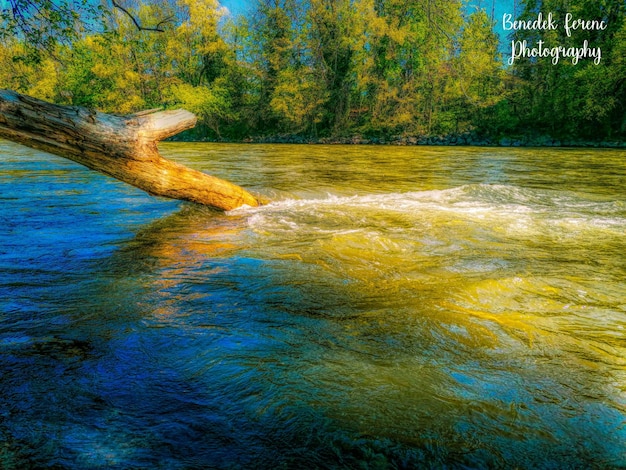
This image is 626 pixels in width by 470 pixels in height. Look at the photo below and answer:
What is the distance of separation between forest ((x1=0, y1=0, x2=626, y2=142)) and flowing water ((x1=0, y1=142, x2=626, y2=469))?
96.6 feet

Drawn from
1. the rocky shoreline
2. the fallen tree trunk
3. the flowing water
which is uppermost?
the rocky shoreline

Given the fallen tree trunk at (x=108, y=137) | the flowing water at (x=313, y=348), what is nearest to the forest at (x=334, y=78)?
the fallen tree trunk at (x=108, y=137)

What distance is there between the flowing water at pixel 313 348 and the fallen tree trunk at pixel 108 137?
2.82 ft

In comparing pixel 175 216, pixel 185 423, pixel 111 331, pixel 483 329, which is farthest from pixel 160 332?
pixel 175 216

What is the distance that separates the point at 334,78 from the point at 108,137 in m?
40.1

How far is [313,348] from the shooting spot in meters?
2.27

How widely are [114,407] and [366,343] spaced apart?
130 centimetres

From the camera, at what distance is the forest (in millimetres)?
32531

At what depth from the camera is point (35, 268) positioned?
356 cm

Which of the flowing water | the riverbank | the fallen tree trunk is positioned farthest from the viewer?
the riverbank

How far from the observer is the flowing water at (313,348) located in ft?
5.08

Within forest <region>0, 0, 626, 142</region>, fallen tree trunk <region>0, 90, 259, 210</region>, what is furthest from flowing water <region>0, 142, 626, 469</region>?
forest <region>0, 0, 626, 142</region>

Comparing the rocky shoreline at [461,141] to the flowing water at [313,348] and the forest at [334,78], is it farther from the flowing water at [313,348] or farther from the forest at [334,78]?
the flowing water at [313,348]

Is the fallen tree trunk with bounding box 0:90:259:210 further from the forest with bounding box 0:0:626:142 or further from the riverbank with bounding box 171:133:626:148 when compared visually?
the riverbank with bounding box 171:133:626:148
